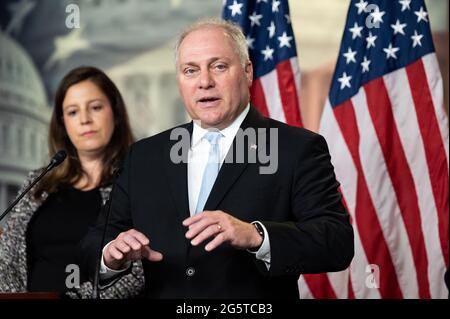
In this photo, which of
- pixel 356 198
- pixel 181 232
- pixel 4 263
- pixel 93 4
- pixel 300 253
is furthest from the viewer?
pixel 93 4

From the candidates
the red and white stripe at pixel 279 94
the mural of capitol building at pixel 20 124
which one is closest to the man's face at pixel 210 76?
the red and white stripe at pixel 279 94

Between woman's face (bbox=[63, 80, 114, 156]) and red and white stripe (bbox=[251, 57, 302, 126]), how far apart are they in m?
0.75

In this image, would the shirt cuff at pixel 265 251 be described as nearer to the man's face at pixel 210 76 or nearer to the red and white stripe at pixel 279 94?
the man's face at pixel 210 76

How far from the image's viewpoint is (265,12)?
13.1 ft

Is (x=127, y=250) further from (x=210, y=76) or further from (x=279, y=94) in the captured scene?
(x=279, y=94)

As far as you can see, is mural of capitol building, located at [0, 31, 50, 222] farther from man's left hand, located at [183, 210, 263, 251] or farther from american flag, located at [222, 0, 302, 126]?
man's left hand, located at [183, 210, 263, 251]

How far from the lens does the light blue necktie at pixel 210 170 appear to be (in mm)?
2482

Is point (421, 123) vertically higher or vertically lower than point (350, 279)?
higher

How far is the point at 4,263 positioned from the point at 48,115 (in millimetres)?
1979

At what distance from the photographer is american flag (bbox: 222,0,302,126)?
3939 millimetres

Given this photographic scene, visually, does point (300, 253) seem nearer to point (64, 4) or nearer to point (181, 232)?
point (181, 232)

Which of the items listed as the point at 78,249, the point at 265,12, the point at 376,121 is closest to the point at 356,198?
the point at 376,121

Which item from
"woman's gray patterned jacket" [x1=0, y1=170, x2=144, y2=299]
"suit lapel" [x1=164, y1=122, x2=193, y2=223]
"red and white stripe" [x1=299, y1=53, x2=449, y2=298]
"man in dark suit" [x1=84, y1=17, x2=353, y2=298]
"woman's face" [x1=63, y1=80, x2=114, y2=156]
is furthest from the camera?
"red and white stripe" [x1=299, y1=53, x2=449, y2=298]

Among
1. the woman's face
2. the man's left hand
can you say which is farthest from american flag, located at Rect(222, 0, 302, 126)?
the man's left hand
